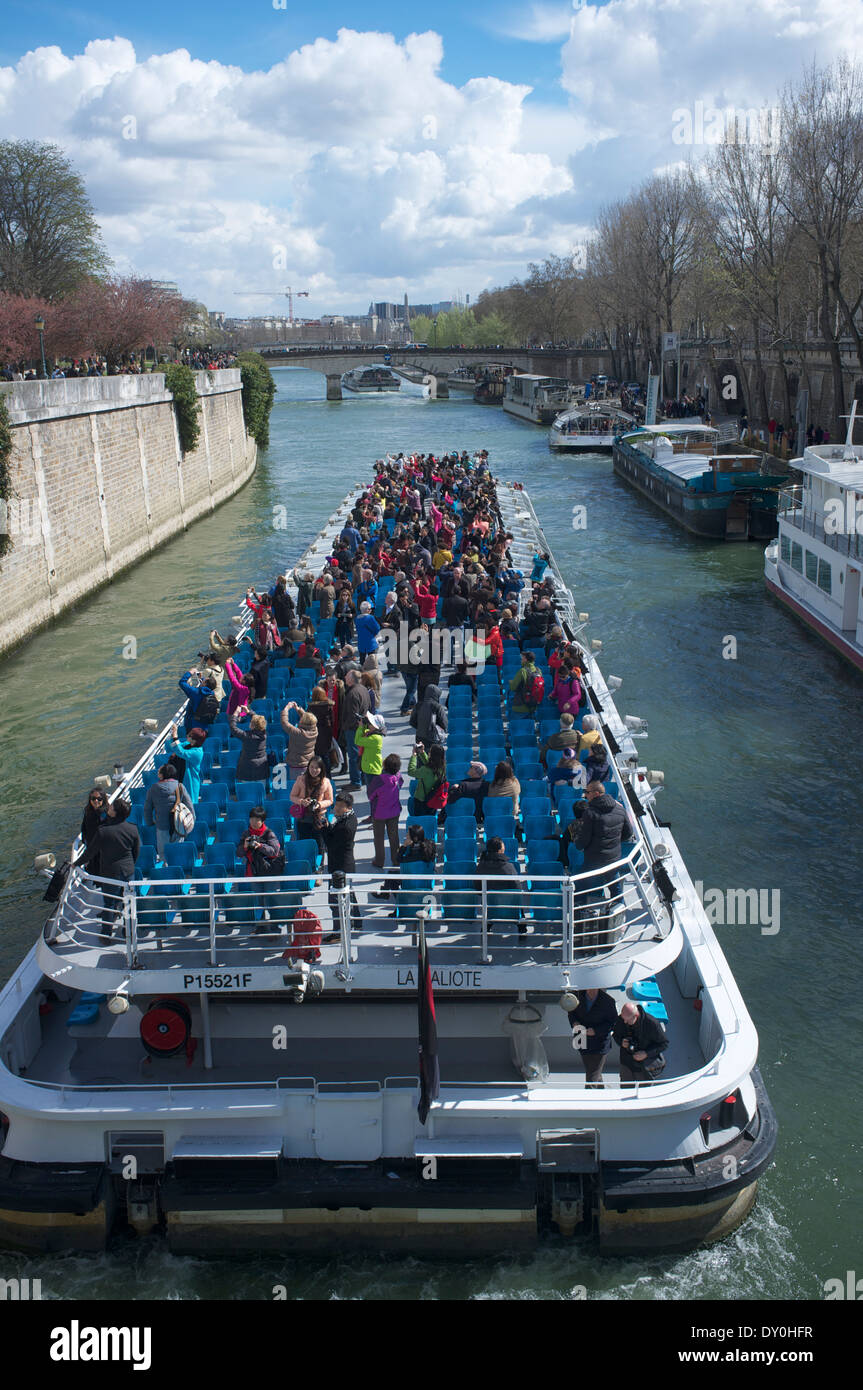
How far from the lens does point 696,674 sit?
80.4 ft

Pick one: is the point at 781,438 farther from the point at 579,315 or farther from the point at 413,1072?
the point at 579,315

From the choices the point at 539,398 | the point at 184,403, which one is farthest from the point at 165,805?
the point at 539,398

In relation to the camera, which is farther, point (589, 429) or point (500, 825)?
point (589, 429)

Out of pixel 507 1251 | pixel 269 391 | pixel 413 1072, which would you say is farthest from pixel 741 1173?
pixel 269 391

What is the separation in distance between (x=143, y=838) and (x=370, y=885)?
2303mm

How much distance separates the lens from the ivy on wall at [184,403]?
44.7m

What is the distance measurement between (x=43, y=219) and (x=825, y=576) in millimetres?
49927

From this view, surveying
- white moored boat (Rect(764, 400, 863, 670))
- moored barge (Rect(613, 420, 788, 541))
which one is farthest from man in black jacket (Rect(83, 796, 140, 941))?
moored barge (Rect(613, 420, 788, 541))

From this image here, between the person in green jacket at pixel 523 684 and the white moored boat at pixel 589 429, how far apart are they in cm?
5330

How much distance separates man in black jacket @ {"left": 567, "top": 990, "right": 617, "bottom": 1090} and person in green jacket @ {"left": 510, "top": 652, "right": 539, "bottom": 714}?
5.51 metres

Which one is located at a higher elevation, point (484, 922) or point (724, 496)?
point (724, 496)

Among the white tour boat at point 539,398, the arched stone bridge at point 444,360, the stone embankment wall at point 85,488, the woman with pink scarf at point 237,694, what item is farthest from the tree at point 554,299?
the woman with pink scarf at point 237,694

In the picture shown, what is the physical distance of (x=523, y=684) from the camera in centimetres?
1400

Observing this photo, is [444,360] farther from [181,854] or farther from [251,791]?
[181,854]
